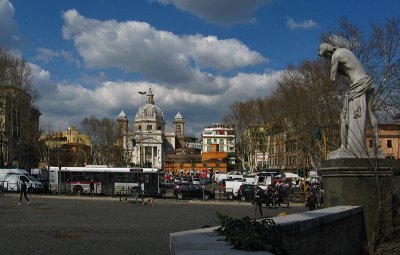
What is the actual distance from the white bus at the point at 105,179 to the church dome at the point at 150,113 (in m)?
128

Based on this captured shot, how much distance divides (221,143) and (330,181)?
161 m

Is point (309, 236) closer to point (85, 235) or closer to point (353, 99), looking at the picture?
point (353, 99)

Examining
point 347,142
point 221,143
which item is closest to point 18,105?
point 347,142

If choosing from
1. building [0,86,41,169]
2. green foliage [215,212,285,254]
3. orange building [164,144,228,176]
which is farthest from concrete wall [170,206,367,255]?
orange building [164,144,228,176]

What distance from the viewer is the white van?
5156cm

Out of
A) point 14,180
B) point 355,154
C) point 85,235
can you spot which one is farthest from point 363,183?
point 14,180

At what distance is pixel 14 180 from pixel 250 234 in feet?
163

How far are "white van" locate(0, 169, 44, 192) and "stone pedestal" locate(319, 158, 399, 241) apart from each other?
42.7 metres

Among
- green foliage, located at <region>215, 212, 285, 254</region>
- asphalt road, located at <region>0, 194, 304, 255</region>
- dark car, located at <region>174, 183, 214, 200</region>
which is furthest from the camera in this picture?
dark car, located at <region>174, 183, 214, 200</region>

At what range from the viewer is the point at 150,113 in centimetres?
18150

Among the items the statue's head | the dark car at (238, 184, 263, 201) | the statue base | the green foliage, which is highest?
the statue's head

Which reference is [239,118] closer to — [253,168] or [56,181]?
[253,168]

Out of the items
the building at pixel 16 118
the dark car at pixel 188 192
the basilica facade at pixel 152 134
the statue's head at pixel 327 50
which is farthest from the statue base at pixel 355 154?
the basilica facade at pixel 152 134

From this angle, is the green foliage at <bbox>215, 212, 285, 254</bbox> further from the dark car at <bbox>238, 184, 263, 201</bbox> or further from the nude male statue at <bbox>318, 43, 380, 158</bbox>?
the dark car at <bbox>238, 184, 263, 201</bbox>
